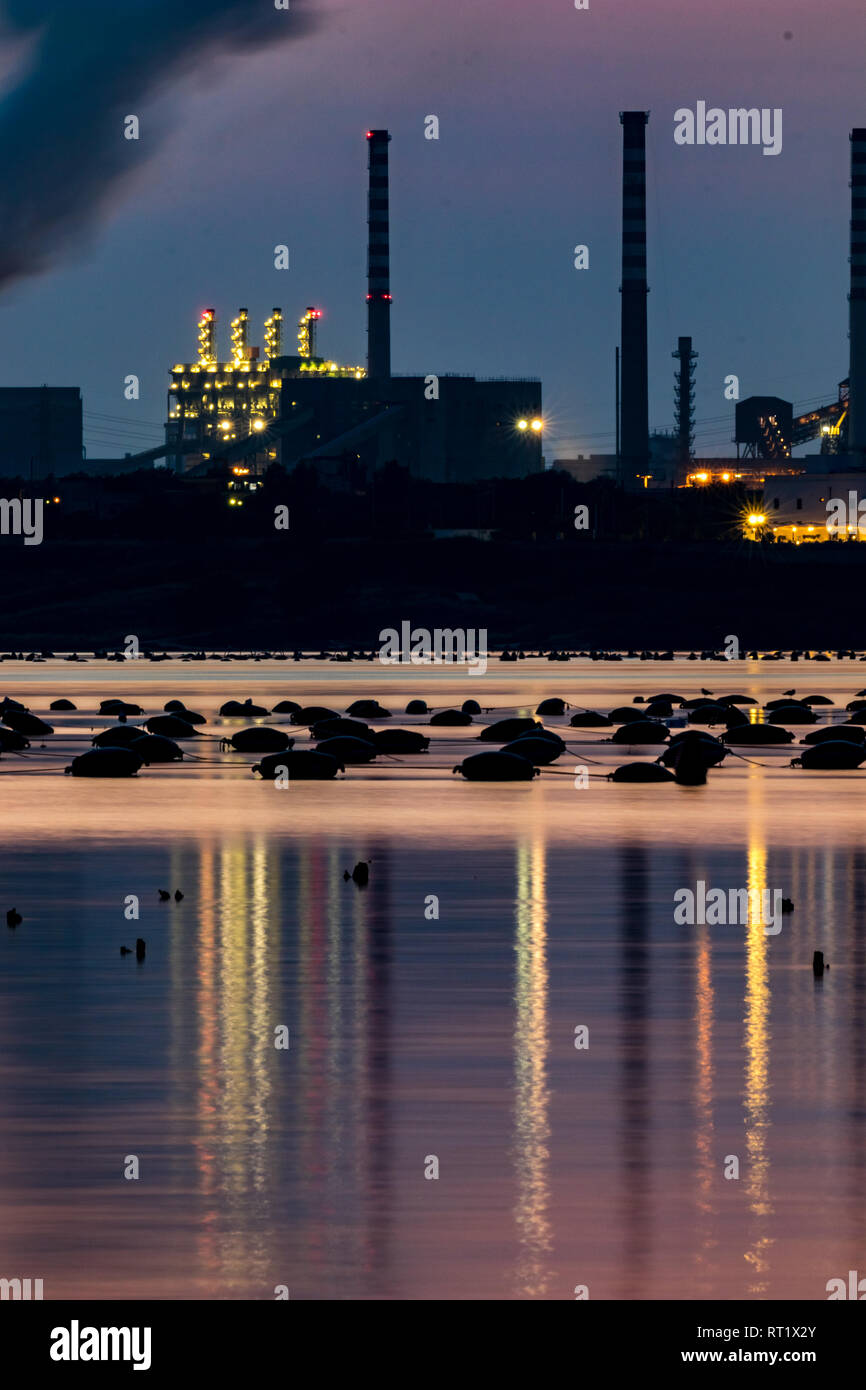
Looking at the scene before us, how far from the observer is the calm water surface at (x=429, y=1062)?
19.0 meters

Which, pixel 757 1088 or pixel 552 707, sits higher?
pixel 757 1088

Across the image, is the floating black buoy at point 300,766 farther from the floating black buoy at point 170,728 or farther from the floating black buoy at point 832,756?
the floating black buoy at point 170,728

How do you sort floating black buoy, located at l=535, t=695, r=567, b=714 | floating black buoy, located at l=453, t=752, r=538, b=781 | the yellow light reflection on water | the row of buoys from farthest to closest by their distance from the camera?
floating black buoy, located at l=535, t=695, r=567, b=714 → the row of buoys → floating black buoy, located at l=453, t=752, r=538, b=781 → the yellow light reflection on water

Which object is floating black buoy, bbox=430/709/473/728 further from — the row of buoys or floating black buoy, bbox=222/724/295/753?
floating black buoy, bbox=222/724/295/753

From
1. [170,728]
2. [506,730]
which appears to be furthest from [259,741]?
[506,730]

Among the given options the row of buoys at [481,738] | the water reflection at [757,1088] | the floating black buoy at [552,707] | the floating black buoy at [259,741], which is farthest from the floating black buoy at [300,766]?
the floating black buoy at [552,707]

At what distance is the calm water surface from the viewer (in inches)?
746

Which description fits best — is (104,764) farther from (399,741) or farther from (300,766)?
(399,741)

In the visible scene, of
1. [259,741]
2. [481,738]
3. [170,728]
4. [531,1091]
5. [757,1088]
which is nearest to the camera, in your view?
[531,1091]

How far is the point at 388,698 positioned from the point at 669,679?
93.3ft

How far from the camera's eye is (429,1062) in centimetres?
2723

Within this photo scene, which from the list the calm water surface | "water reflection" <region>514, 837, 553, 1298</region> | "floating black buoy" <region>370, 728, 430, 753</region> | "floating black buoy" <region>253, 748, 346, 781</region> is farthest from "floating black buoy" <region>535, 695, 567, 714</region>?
"water reflection" <region>514, 837, 553, 1298</region>
